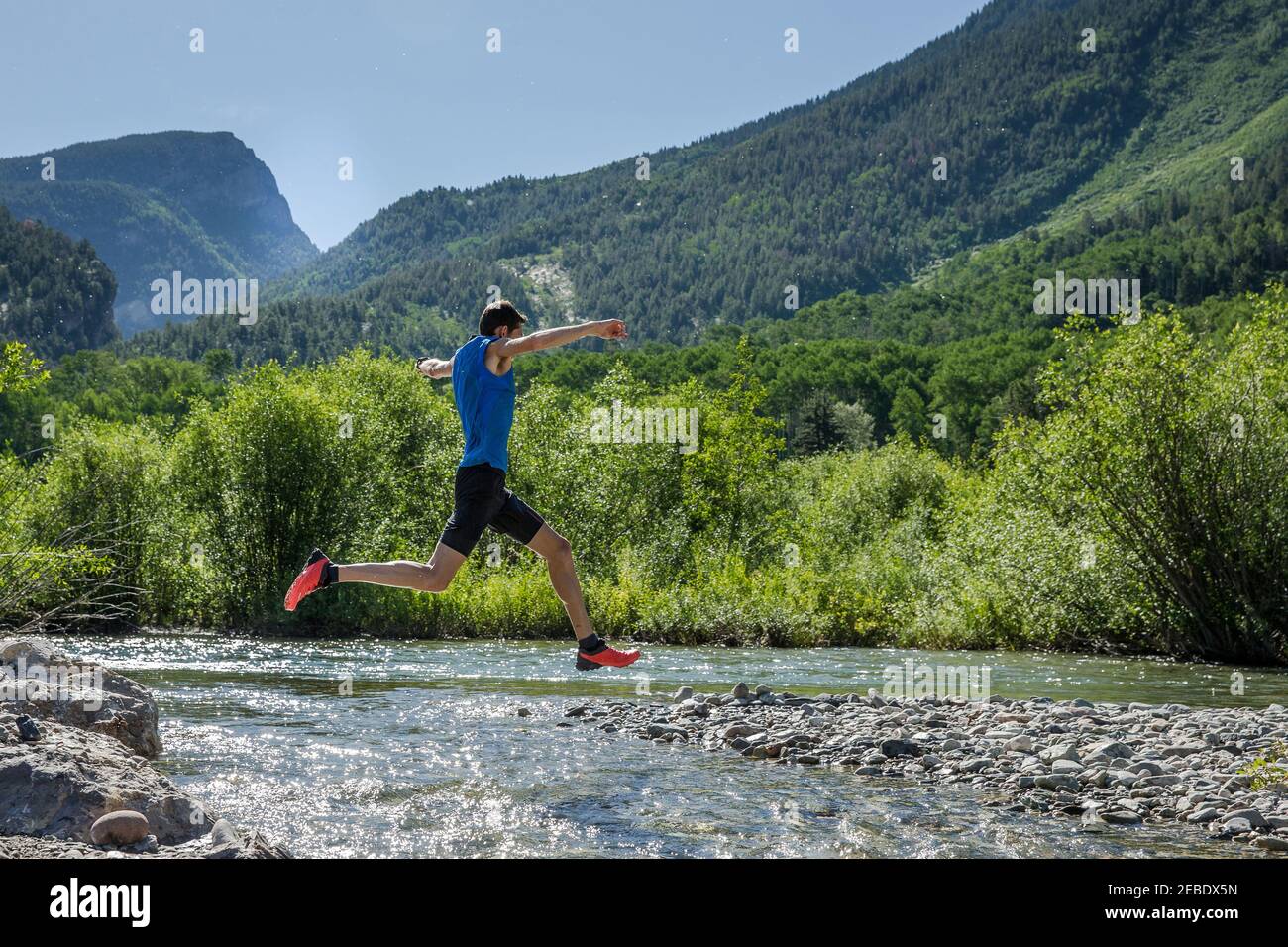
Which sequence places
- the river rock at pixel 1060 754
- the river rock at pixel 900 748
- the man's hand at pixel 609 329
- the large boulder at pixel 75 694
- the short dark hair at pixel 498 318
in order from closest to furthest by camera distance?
1. the man's hand at pixel 609 329
2. the short dark hair at pixel 498 318
3. the large boulder at pixel 75 694
4. the river rock at pixel 1060 754
5. the river rock at pixel 900 748

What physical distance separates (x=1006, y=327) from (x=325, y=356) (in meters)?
96.3

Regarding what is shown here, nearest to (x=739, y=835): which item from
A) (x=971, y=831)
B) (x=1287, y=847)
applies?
(x=971, y=831)

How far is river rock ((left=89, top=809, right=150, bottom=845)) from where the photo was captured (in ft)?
19.1

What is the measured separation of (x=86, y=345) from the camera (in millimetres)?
186875

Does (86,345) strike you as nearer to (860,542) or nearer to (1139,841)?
(860,542)

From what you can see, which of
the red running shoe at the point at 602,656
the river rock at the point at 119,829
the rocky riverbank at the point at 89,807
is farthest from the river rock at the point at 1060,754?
the river rock at the point at 119,829

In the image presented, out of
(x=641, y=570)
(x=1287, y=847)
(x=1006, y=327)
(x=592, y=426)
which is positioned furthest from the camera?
(x=1006, y=327)

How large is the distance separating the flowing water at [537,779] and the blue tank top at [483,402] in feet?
9.47

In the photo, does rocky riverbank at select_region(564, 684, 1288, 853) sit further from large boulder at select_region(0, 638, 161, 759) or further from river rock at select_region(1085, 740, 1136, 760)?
large boulder at select_region(0, 638, 161, 759)

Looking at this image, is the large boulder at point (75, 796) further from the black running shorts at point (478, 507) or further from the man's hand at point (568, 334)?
the man's hand at point (568, 334)

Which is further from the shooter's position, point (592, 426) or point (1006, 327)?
point (1006, 327)

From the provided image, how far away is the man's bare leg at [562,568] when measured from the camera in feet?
28.3

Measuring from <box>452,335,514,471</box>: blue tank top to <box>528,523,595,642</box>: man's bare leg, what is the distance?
68 cm
